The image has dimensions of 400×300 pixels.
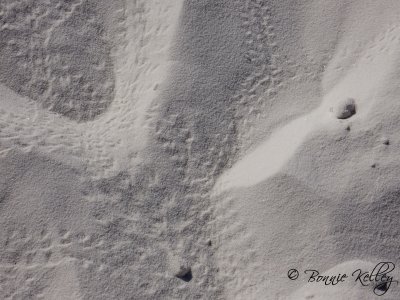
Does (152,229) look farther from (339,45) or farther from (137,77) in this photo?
(339,45)

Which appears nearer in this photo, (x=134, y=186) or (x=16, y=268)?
(x=16, y=268)

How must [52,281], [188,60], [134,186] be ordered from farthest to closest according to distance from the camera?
[188,60] < [134,186] < [52,281]

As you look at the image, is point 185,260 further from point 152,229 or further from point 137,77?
point 137,77

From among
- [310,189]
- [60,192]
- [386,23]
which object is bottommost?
[60,192]

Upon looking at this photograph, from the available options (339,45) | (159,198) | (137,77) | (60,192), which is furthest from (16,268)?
(339,45)

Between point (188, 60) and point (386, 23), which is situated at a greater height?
point (386, 23)

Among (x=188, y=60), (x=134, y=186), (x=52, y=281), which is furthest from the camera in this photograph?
(x=188, y=60)
